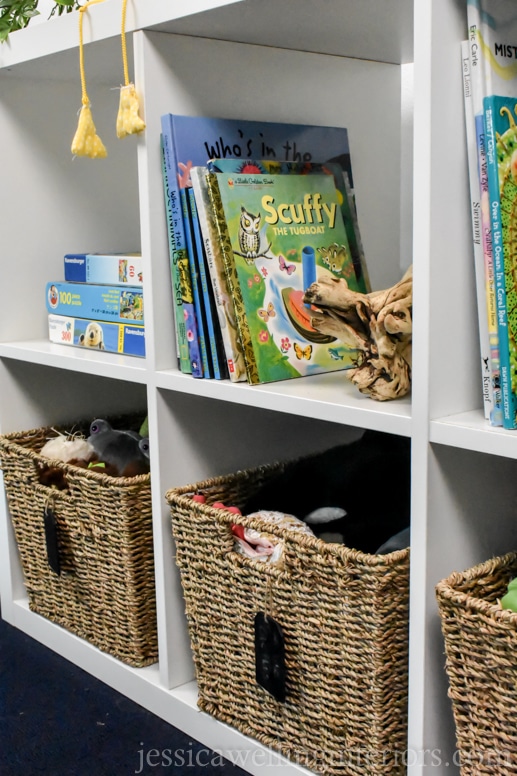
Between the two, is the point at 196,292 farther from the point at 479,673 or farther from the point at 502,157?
the point at 479,673

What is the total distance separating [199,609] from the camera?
1093 mm

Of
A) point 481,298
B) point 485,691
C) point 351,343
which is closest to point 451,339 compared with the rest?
point 481,298

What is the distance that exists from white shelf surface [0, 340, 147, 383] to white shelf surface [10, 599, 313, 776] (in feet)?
1.45

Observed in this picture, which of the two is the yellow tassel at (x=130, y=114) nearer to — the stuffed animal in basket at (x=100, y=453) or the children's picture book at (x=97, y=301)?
the children's picture book at (x=97, y=301)

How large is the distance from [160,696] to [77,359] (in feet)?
1.66

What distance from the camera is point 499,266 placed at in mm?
771

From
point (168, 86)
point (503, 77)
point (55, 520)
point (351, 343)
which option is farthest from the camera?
point (55, 520)

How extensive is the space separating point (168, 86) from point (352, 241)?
32 centimetres

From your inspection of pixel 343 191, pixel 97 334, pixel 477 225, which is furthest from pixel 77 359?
pixel 477 225

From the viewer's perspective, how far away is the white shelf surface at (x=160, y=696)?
1.05 meters

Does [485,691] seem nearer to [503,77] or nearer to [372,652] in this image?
[372,652]

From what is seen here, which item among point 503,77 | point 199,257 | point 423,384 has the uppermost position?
point 503,77

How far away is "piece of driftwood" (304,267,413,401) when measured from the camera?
900 mm

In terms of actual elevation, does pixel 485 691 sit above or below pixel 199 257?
below
